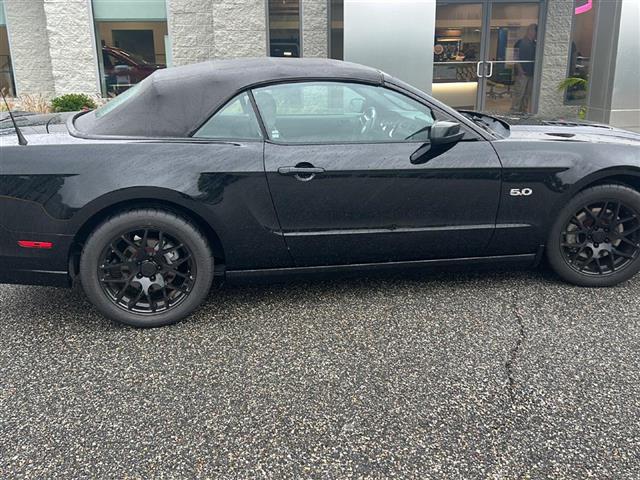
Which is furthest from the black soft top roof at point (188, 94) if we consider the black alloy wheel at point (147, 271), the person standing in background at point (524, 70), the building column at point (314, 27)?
the person standing in background at point (524, 70)

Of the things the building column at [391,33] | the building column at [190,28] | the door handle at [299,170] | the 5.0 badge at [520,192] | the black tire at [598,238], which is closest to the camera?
the door handle at [299,170]

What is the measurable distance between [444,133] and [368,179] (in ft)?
1.70

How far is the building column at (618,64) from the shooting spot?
28.8ft

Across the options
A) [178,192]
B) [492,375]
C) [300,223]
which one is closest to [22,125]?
[178,192]

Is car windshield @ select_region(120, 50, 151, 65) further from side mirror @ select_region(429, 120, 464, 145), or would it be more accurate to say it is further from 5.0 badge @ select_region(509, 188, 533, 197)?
5.0 badge @ select_region(509, 188, 533, 197)

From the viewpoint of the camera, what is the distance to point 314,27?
9.80 meters

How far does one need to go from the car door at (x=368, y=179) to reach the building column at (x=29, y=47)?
9382 mm

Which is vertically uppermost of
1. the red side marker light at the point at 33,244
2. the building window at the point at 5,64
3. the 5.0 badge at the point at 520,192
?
the building window at the point at 5,64

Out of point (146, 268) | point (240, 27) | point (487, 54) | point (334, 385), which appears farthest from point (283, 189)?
point (487, 54)

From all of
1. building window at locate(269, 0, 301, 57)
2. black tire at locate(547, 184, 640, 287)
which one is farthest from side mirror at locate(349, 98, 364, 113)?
building window at locate(269, 0, 301, 57)

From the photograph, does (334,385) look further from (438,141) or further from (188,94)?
(188,94)

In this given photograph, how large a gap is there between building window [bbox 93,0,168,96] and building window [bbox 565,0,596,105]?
7466 mm

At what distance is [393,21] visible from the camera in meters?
8.66

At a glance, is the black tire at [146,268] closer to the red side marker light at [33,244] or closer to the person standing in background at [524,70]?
the red side marker light at [33,244]
